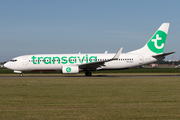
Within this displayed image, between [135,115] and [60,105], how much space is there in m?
3.37

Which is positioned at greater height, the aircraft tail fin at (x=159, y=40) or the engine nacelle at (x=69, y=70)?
the aircraft tail fin at (x=159, y=40)

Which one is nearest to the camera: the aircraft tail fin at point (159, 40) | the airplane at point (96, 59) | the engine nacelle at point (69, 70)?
the engine nacelle at point (69, 70)

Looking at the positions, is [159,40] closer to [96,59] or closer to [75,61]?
[96,59]

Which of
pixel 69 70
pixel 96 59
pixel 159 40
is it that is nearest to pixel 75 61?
pixel 69 70

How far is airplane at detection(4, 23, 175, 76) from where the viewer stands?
31.7 meters

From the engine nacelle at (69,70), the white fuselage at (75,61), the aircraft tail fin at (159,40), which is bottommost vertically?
the engine nacelle at (69,70)

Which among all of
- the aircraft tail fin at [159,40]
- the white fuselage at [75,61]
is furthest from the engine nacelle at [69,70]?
the aircraft tail fin at [159,40]

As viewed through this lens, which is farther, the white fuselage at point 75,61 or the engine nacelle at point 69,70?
the white fuselage at point 75,61

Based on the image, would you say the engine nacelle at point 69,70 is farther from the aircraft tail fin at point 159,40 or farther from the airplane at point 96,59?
the aircraft tail fin at point 159,40

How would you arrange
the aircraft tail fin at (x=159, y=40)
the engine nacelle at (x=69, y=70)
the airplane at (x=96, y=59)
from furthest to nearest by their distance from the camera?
1. the aircraft tail fin at (x=159, y=40)
2. the airplane at (x=96, y=59)
3. the engine nacelle at (x=69, y=70)

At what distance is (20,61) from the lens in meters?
32.6

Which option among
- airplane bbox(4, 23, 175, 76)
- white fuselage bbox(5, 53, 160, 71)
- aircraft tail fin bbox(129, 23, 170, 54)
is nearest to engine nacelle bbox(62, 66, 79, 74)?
airplane bbox(4, 23, 175, 76)

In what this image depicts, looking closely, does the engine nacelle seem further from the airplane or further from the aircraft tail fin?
the aircraft tail fin

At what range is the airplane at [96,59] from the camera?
31.7 metres
